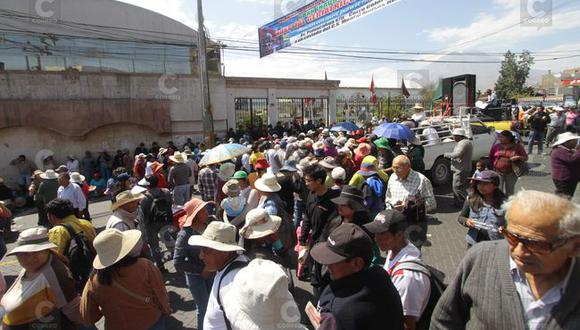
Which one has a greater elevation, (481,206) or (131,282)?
(481,206)

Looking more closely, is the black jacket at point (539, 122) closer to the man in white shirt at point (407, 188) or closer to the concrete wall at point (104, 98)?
the man in white shirt at point (407, 188)

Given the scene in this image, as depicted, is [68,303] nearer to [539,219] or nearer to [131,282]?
[131,282]

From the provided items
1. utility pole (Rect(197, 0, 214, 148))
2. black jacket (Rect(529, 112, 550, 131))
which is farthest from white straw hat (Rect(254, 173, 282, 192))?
black jacket (Rect(529, 112, 550, 131))

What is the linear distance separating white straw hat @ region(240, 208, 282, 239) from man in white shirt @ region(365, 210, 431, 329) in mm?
1066

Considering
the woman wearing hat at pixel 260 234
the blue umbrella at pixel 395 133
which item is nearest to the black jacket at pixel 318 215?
the woman wearing hat at pixel 260 234

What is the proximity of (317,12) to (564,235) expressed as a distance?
12.0 m

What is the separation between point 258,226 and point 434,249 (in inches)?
152

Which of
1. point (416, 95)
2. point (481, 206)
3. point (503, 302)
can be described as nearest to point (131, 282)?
point (503, 302)

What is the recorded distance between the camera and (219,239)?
256 cm

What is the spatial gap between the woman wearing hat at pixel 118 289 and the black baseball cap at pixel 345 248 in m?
1.51

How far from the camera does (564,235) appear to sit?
1.41m

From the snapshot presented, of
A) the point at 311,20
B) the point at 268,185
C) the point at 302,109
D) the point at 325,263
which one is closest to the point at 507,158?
the point at 268,185

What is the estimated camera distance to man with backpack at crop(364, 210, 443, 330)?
215 cm

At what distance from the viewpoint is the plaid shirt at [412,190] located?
13.8 feet
